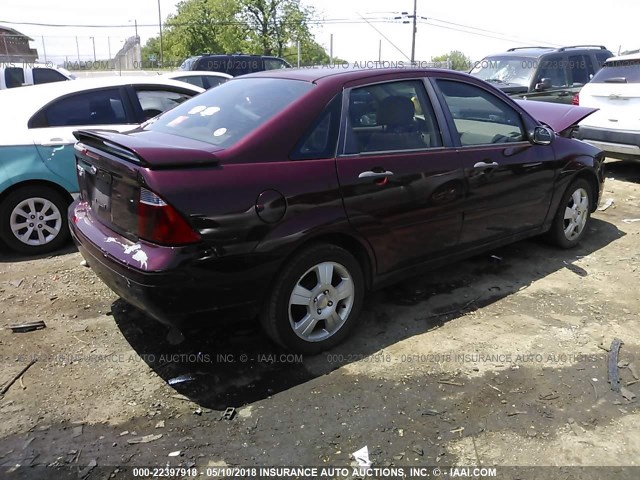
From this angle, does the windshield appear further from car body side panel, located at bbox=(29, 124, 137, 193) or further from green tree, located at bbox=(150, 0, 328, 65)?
green tree, located at bbox=(150, 0, 328, 65)

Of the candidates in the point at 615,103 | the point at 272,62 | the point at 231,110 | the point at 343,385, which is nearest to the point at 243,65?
the point at 272,62

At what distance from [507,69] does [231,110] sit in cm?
854

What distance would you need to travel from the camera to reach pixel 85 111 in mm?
5398

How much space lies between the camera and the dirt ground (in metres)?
2.65

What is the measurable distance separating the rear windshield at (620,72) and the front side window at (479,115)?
436 centimetres

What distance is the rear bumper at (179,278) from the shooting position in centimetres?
278

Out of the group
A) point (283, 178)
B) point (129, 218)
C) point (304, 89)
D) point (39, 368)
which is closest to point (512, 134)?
point (304, 89)

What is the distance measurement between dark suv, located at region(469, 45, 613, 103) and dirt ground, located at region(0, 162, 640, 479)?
6.25m

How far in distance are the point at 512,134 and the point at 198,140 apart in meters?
2.64

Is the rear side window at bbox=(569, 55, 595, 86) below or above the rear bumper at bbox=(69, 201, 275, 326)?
above

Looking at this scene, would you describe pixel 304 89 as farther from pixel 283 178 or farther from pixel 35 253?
pixel 35 253

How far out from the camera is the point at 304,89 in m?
3.39

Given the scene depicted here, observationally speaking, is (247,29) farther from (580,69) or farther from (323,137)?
(323,137)

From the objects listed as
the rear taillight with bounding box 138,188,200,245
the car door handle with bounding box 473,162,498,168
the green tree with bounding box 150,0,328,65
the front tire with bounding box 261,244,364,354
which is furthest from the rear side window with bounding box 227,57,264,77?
the green tree with bounding box 150,0,328,65
